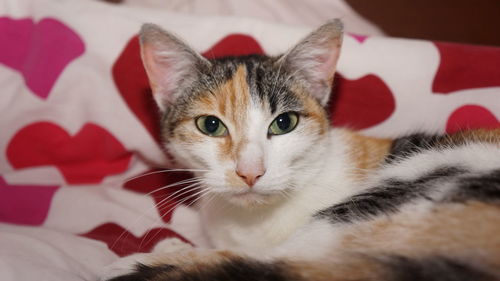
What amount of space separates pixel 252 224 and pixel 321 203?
0.22 meters

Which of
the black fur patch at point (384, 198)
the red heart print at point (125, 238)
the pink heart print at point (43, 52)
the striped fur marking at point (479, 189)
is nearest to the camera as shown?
the striped fur marking at point (479, 189)

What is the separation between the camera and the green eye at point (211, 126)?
4.70 ft

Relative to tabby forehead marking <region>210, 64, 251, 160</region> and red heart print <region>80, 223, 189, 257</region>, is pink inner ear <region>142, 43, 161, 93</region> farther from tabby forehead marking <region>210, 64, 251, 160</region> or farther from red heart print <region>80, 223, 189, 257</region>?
red heart print <region>80, 223, 189, 257</region>

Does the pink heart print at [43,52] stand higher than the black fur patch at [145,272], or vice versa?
the pink heart print at [43,52]

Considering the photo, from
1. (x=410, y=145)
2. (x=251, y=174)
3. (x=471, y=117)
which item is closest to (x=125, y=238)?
(x=251, y=174)

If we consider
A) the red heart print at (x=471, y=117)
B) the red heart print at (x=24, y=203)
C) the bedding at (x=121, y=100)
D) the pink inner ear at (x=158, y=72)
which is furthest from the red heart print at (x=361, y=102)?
the red heart print at (x=24, y=203)

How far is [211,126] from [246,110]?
12 cm

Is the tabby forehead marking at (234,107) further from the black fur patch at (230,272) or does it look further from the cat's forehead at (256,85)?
the black fur patch at (230,272)

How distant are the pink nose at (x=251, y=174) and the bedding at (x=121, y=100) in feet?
1.98

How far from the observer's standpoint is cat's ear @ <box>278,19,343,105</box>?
1510 mm

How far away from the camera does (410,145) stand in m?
1.55

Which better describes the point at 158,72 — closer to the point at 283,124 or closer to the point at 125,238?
the point at 283,124

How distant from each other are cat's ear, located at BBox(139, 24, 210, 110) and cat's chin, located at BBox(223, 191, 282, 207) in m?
0.42

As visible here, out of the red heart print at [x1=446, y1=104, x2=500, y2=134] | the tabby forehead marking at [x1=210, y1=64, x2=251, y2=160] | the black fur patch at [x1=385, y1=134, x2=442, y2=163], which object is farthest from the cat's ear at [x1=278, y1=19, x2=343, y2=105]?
the red heart print at [x1=446, y1=104, x2=500, y2=134]
